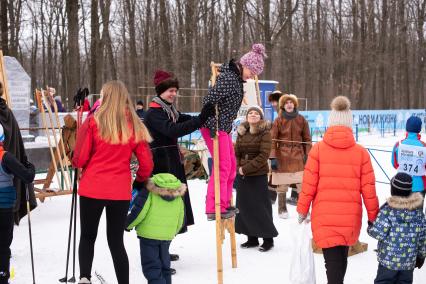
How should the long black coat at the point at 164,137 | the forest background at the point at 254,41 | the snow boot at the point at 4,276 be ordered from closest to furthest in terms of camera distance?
the snow boot at the point at 4,276, the long black coat at the point at 164,137, the forest background at the point at 254,41

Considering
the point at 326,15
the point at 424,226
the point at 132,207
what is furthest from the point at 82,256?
the point at 326,15

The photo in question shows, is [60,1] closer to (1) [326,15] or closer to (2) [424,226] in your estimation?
(1) [326,15]

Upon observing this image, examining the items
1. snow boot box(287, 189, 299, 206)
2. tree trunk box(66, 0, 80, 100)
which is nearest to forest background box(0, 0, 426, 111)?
tree trunk box(66, 0, 80, 100)

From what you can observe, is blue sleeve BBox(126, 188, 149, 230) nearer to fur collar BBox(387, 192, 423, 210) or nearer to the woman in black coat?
fur collar BBox(387, 192, 423, 210)

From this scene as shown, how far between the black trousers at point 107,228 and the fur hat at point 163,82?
1245mm

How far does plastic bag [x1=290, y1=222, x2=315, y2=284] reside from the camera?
4.20m

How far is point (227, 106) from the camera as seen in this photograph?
15.2ft

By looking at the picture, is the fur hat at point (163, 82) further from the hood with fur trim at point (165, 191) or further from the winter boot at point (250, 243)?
the winter boot at point (250, 243)

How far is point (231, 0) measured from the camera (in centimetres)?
3067

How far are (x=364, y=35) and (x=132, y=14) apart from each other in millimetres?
17516

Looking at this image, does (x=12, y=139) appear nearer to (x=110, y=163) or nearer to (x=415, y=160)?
(x=110, y=163)

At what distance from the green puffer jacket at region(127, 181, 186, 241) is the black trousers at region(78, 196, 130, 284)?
100 mm

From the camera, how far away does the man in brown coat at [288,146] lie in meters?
7.57

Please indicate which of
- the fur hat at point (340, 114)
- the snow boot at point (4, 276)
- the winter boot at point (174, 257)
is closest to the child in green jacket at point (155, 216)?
the snow boot at point (4, 276)
